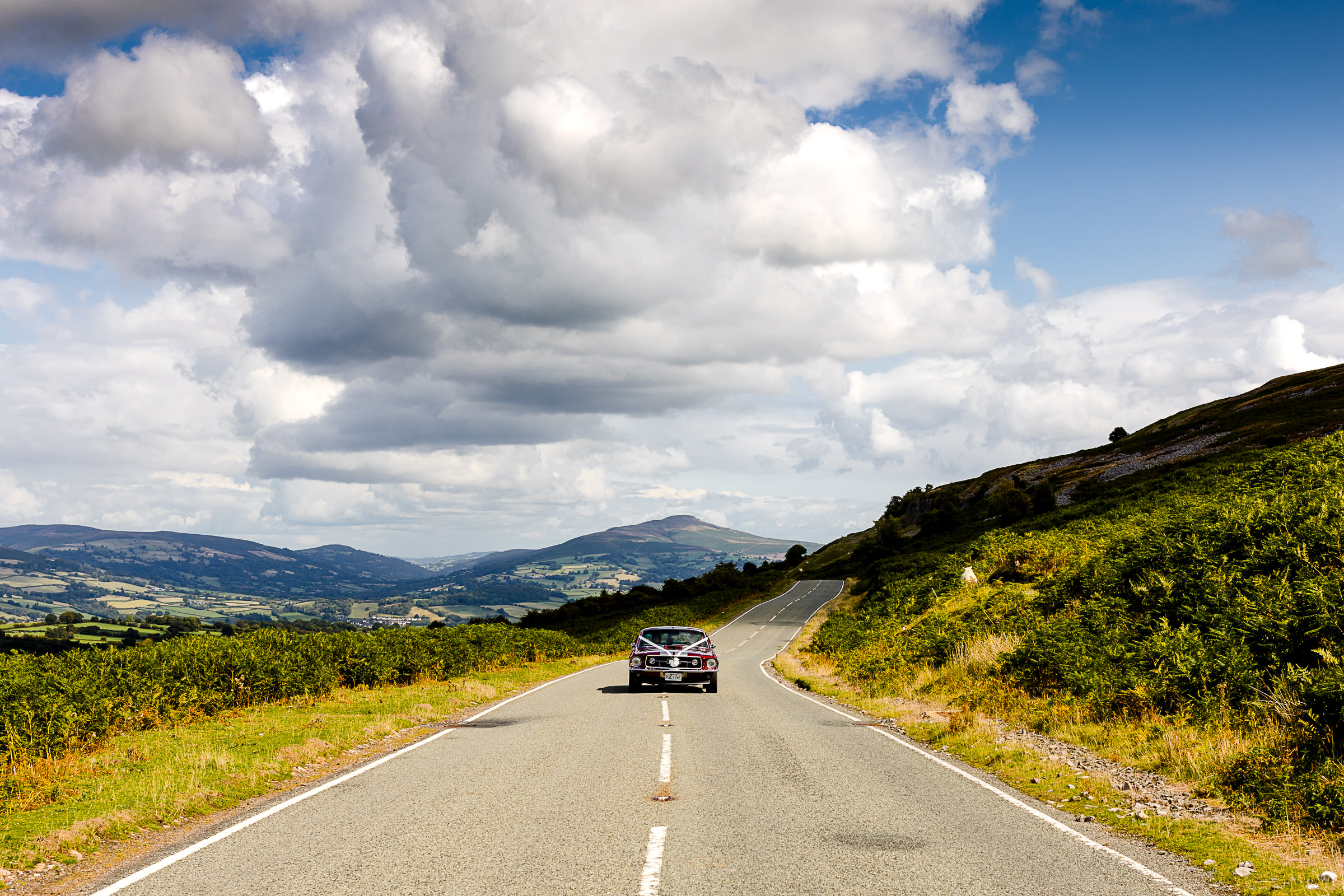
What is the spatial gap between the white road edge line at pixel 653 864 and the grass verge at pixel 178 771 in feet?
16.7

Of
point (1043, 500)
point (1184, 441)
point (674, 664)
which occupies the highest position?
point (1184, 441)

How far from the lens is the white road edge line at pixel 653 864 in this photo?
19.2 feet

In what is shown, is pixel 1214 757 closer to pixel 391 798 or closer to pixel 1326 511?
pixel 1326 511

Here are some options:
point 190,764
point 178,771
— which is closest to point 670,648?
point 190,764

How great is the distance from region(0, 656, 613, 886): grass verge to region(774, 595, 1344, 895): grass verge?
31.6 ft

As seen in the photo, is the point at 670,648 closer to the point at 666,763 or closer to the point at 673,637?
the point at 673,637

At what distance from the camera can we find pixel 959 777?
35.2 feet

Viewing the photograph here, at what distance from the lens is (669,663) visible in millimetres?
22469

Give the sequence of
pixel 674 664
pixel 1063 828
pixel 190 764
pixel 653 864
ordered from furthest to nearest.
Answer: pixel 674 664, pixel 190 764, pixel 1063 828, pixel 653 864

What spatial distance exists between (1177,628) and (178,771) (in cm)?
1701

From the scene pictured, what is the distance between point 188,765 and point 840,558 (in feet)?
382

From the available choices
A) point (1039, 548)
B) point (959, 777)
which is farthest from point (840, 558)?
point (959, 777)

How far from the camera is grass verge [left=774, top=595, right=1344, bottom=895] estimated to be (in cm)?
678

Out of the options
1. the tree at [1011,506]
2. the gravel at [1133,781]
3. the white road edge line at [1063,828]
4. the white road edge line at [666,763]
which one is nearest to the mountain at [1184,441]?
the tree at [1011,506]
